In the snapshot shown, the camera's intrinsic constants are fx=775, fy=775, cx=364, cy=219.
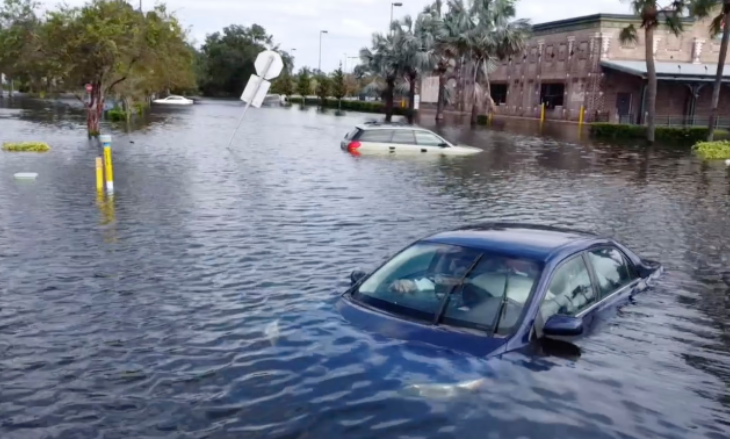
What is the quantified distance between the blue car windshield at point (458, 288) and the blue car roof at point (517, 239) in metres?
0.08

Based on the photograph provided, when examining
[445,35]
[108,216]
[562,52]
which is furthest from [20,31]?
[562,52]

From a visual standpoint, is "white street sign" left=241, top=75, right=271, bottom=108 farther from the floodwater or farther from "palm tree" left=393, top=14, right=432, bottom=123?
"palm tree" left=393, top=14, right=432, bottom=123

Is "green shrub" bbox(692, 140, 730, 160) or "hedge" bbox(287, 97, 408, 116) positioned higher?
"hedge" bbox(287, 97, 408, 116)

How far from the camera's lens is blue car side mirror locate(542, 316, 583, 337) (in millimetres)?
6059

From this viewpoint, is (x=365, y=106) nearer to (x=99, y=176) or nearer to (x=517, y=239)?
(x=99, y=176)

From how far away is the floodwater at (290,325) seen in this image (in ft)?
17.8

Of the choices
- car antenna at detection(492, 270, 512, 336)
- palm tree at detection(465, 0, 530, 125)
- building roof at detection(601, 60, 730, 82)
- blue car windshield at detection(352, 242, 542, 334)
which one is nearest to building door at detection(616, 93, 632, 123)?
building roof at detection(601, 60, 730, 82)

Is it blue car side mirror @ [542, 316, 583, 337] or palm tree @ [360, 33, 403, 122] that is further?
palm tree @ [360, 33, 403, 122]

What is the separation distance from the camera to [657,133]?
41438 mm

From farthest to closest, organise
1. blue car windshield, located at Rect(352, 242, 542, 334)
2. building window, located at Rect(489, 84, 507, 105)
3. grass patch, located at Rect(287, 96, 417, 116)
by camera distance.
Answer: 1. grass patch, located at Rect(287, 96, 417, 116)
2. building window, located at Rect(489, 84, 507, 105)
3. blue car windshield, located at Rect(352, 242, 542, 334)

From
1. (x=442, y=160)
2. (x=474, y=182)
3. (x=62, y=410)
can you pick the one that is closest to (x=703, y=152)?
(x=442, y=160)

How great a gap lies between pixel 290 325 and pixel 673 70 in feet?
173

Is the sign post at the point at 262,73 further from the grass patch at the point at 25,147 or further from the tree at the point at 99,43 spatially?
the tree at the point at 99,43

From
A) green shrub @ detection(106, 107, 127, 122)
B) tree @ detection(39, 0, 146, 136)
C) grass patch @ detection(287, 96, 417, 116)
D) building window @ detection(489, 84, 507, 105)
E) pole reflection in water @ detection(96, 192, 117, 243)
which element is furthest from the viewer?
grass patch @ detection(287, 96, 417, 116)
